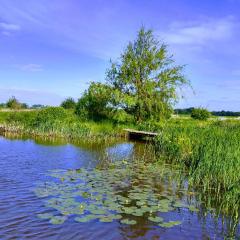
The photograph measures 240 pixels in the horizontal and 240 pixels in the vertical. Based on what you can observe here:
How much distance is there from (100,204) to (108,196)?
814 millimetres

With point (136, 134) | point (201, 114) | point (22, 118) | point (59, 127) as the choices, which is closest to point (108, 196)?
point (59, 127)

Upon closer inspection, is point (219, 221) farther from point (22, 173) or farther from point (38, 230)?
point (22, 173)

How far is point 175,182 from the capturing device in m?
12.1

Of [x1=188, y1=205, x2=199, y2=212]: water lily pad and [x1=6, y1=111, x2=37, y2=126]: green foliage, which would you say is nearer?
[x1=188, y1=205, x2=199, y2=212]: water lily pad

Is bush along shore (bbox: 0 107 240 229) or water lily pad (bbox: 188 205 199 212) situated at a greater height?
bush along shore (bbox: 0 107 240 229)

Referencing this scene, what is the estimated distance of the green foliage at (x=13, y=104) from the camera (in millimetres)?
48862

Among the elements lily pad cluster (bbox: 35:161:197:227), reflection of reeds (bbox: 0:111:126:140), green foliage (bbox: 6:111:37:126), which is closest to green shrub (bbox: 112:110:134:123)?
reflection of reeds (bbox: 0:111:126:140)

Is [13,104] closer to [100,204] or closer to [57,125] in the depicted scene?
[57,125]

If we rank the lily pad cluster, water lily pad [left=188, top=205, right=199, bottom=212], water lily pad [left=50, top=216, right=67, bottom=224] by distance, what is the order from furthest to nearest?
water lily pad [left=188, top=205, right=199, bottom=212]
the lily pad cluster
water lily pad [left=50, top=216, right=67, bottom=224]

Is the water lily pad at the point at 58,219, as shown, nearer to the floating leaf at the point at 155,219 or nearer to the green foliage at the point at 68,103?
the floating leaf at the point at 155,219

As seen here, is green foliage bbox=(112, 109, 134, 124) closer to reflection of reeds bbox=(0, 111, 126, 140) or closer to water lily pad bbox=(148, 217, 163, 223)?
reflection of reeds bbox=(0, 111, 126, 140)

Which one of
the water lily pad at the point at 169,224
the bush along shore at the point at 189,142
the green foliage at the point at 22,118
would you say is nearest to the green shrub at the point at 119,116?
the bush along shore at the point at 189,142

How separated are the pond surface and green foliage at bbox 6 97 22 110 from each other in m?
35.1

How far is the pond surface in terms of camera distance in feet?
24.8
